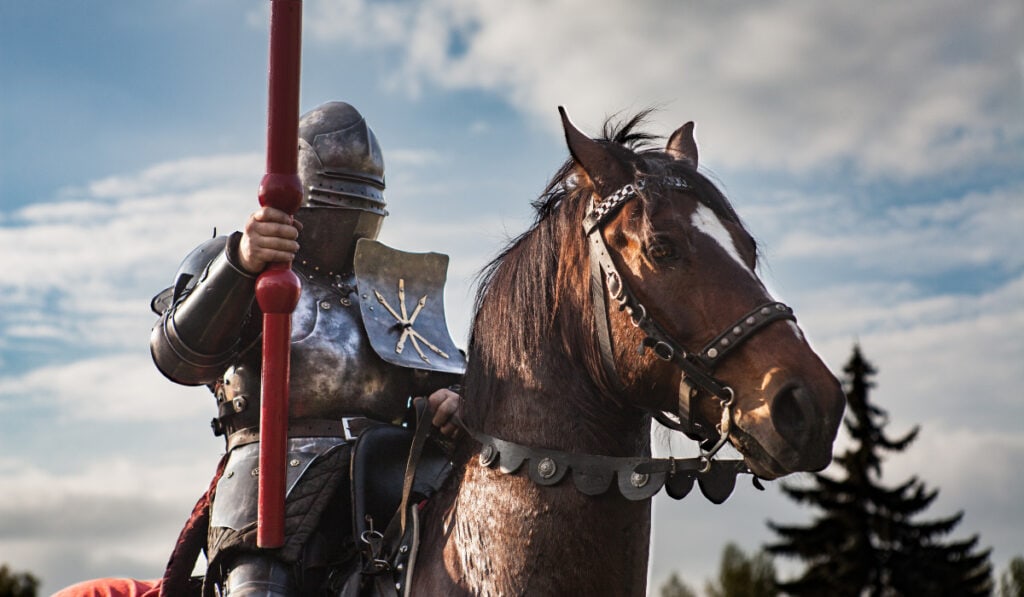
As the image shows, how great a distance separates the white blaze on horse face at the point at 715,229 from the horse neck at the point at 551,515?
0.64 metres

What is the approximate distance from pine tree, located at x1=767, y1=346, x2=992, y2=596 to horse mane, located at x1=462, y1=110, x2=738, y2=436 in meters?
26.7

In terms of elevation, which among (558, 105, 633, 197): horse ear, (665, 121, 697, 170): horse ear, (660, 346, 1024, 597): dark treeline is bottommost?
(660, 346, 1024, 597): dark treeline

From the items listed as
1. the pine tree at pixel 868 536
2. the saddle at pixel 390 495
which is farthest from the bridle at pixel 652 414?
the pine tree at pixel 868 536

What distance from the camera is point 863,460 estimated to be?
106ft

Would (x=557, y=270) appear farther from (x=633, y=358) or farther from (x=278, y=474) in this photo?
(x=278, y=474)

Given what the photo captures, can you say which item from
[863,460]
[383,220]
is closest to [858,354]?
[863,460]

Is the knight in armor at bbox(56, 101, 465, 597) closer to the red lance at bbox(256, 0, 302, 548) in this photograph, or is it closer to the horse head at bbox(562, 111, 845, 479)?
the red lance at bbox(256, 0, 302, 548)

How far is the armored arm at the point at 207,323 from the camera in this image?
4.64m

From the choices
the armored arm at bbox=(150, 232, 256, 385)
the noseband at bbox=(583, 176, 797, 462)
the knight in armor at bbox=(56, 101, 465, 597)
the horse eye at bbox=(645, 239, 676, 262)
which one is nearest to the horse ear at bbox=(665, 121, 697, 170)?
the noseband at bbox=(583, 176, 797, 462)

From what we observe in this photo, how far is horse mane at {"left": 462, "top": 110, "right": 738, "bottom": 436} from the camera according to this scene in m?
4.02

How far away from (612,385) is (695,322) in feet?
1.27

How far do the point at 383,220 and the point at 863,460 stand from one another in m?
28.8

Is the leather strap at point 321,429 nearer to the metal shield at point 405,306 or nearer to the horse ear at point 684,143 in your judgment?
the metal shield at point 405,306

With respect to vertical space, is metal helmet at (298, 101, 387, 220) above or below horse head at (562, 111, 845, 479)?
above
